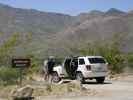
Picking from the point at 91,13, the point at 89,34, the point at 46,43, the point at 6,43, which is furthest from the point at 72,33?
the point at 6,43

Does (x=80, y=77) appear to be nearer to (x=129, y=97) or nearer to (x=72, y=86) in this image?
(x=72, y=86)

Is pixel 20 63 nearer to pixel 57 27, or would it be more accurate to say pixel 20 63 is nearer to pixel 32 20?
pixel 32 20

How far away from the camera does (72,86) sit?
23.4 metres

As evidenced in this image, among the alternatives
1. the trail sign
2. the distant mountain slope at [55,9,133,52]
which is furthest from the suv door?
the distant mountain slope at [55,9,133,52]

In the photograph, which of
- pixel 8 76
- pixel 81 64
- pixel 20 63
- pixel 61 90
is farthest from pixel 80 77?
pixel 61 90

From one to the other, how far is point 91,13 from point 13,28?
167 feet

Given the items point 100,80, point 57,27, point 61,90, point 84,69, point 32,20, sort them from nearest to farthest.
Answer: point 61,90 → point 84,69 → point 100,80 → point 32,20 → point 57,27

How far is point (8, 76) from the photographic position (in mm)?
26953

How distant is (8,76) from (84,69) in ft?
19.1

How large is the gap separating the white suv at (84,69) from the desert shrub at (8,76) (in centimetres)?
499

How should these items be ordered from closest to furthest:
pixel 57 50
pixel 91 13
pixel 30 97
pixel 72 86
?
pixel 30 97, pixel 72 86, pixel 57 50, pixel 91 13

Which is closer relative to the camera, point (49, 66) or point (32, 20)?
point (49, 66)

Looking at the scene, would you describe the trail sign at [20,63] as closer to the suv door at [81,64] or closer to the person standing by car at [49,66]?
the suv door at [81,64]

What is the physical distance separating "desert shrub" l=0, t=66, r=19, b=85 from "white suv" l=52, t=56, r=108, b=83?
4.99m
